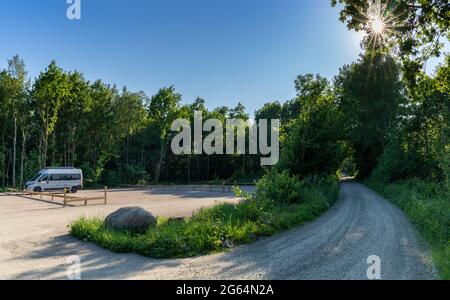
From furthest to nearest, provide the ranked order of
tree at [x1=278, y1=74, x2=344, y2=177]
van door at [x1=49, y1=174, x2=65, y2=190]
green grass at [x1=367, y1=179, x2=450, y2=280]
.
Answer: van door at [x1=49, y1=174, x2=65, y2=190], tree at [x1=278, y1=74, x2=344, y2=177], green grass at [x1=367, y1=179, x2=450, y2=280]

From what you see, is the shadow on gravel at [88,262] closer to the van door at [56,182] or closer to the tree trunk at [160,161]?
the van door at [56,182]

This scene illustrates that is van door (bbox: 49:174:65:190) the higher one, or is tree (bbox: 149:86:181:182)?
tree (bbox: 149:86:181:182)

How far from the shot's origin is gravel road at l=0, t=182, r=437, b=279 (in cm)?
748

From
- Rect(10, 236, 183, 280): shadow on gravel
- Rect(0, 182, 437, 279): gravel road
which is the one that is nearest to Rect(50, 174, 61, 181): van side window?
Rect(0, 182, 437, 279): gravel road

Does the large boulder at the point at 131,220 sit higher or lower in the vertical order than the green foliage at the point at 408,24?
lower

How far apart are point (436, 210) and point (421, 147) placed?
16.2 metres

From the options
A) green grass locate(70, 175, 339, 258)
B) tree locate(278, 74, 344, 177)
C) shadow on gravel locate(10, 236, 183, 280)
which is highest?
tree locate(278, 74, 344, 177)

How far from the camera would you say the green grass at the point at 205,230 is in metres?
9.54

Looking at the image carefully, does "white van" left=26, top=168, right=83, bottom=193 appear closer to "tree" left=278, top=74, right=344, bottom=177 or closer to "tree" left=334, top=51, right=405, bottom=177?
"tree" left=278, top=74, right=344, bottom=177

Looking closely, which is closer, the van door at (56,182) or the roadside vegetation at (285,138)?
the roadside vegetation at (285,138)

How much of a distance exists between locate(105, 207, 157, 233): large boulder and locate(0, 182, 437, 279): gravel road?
1.17m

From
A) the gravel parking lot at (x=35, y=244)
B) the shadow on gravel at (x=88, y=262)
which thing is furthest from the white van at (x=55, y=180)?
the shadow on gravel at (x=88, y=262)

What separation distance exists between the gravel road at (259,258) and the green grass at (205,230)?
0.42 m
